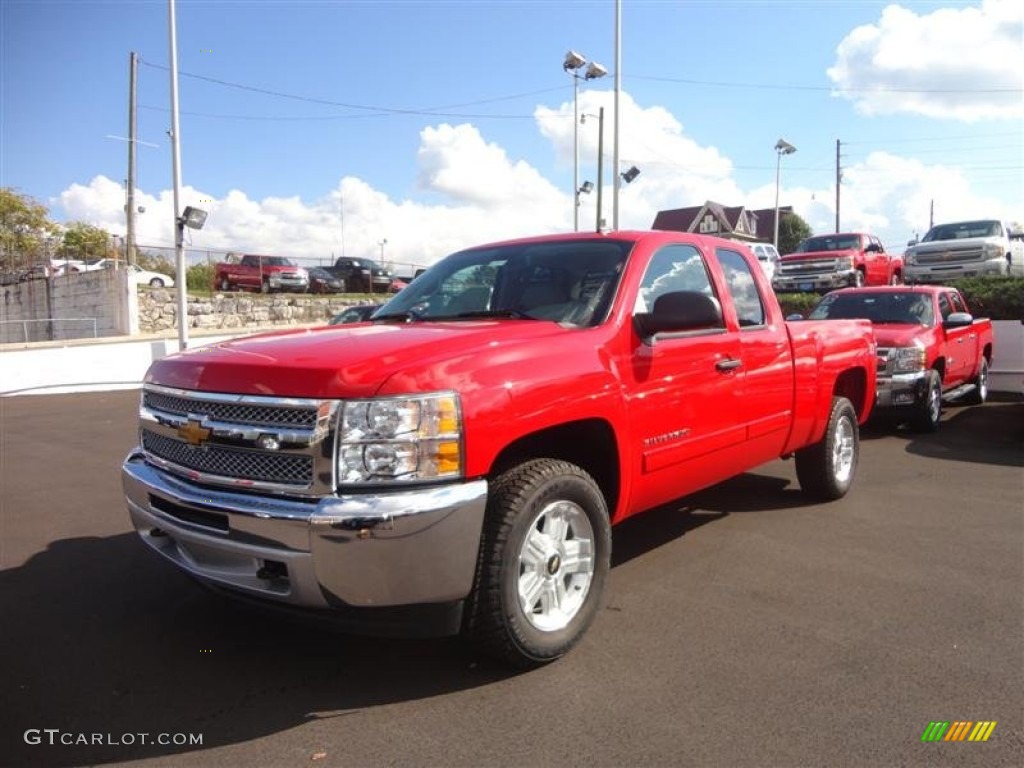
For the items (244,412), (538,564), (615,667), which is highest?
(244,412)

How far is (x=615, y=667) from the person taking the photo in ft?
11.0

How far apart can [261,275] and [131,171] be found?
7.03 metres

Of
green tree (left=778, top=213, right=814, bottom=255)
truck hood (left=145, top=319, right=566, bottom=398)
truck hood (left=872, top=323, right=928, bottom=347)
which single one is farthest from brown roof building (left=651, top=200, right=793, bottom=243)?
truck hood (left=145, top=319, right=566, bottom=398)

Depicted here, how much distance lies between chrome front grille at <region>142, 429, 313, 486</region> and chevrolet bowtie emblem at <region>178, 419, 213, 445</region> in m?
0.03

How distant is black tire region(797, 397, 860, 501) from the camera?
5.92 m

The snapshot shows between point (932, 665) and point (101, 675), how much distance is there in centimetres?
363

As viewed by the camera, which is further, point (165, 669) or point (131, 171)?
point (131, 171)

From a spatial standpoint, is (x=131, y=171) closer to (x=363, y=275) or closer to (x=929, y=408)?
(x=363, y=275)

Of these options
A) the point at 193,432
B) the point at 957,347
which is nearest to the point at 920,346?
the point at 957,347

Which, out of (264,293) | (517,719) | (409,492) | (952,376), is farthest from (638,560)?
(264,293)

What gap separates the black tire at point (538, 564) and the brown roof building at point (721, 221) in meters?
45.8

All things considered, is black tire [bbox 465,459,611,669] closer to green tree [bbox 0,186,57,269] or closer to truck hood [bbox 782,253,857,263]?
truck hood [bbox 782,253,857,263]

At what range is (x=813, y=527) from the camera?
5.45m

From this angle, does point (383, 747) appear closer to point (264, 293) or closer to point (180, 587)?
point (180, 587)
